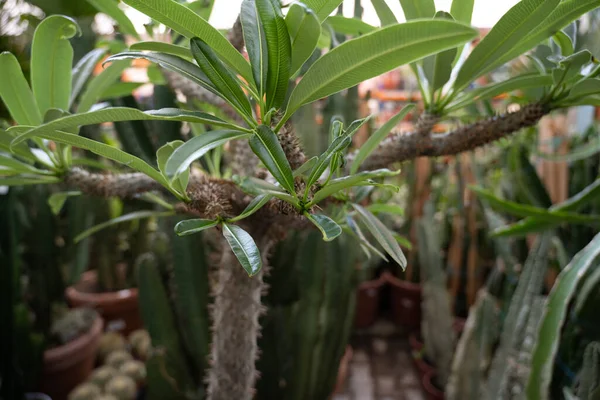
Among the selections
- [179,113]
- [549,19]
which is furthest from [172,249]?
[549,19]

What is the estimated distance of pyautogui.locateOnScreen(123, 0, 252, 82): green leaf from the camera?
0.85 feet

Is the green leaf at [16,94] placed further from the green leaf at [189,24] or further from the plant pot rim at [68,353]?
the plant pot rim at [68,353]

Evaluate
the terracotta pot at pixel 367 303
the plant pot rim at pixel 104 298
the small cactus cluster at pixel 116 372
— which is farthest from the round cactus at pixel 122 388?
the terracotta pot at pixel 367 303

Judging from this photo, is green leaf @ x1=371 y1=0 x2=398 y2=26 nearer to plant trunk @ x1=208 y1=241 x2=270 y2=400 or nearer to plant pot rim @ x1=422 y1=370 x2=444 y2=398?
plant trunk @ x1=208 y1=241 x2=270 y2=400

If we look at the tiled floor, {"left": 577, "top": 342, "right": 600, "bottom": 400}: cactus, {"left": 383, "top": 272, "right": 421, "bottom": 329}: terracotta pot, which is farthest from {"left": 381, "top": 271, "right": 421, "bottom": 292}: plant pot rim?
{"left": 577, "top": 342, "right": 600, "bottom": 400}: cactus

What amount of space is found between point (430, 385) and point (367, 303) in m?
0.55

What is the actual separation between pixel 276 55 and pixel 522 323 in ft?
2.74

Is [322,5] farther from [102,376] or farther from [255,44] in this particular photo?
[102,376]

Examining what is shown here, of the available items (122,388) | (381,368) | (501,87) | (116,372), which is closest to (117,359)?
(116,372)

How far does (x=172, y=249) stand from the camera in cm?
79

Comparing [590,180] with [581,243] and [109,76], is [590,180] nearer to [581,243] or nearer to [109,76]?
[581,243]

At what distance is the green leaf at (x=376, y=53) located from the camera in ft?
0.73

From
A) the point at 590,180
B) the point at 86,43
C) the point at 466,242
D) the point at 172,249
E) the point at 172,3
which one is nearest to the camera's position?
the point at 172,3

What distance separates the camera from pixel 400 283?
68.6 inches
